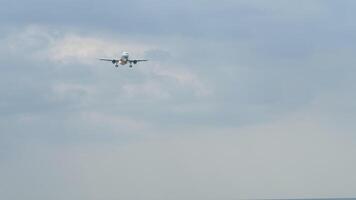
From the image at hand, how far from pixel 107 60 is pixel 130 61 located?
323 inches

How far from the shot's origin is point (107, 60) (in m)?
148

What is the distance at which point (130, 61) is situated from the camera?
14950cm
